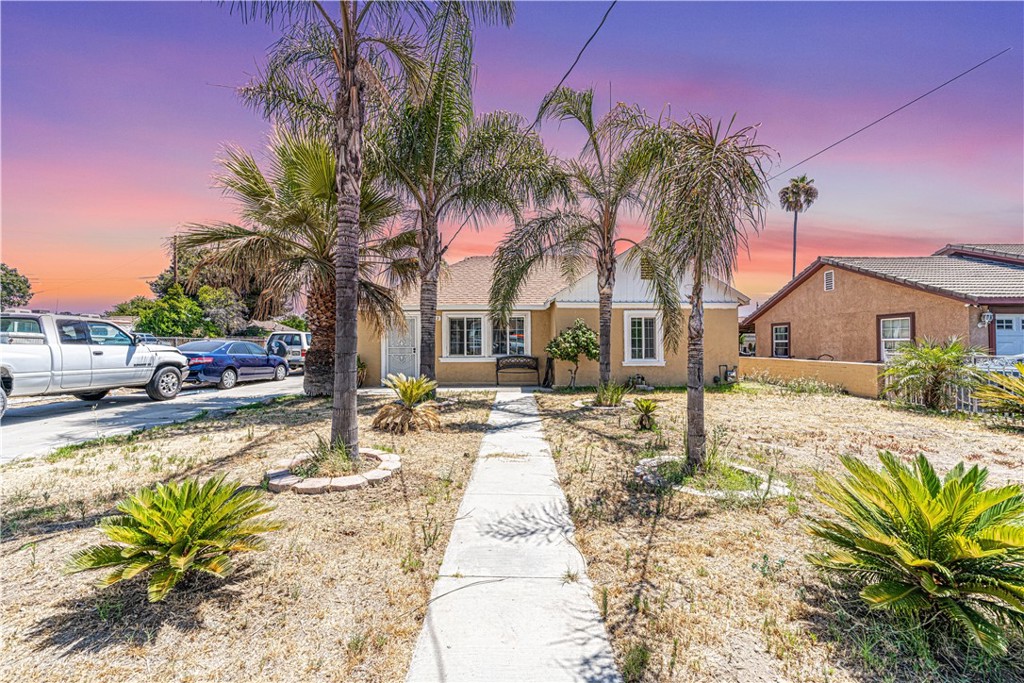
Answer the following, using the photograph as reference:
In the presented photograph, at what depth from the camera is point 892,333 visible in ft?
50.7

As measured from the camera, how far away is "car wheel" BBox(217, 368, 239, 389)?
49.1 ft

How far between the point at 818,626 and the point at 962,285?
16990 mm

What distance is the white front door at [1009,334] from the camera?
13117 millimetres

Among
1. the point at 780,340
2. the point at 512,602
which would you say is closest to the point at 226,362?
the point at 512,602

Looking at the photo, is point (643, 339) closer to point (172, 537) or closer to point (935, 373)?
point (935, 373)

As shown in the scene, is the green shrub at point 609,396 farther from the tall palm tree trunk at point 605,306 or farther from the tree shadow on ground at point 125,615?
the tree shadow on ground at point 125,615

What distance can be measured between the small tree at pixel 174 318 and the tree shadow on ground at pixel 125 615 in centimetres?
2931

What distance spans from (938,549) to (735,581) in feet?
3.84

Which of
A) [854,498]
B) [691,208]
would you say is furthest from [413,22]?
[854,498]

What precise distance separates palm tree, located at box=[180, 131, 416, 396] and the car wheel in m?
5.35

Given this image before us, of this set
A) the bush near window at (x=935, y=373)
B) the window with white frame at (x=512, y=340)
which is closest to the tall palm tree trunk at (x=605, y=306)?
the window with white frame at (x=512, y=340)

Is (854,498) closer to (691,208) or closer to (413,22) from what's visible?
(691,208)

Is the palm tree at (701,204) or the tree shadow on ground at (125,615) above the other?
the palm tree at (701,204)

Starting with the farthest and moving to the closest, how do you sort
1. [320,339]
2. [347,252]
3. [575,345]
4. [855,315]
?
1. [855,315]
2. [575,345]
3. [320,339]
4. [347,252]
